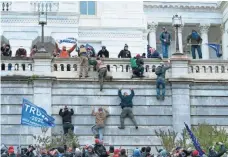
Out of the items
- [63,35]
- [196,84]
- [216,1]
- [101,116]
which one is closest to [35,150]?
[101,116]

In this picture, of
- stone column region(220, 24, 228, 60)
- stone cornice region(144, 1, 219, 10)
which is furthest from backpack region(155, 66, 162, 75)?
stone cornice region(144, 1, 219, 10)

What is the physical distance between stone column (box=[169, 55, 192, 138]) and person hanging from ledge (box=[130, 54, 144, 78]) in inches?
56.6

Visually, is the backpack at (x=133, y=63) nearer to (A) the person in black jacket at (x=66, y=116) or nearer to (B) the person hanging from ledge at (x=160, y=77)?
(B) the person hanging from ledge at (x=160, y=77)

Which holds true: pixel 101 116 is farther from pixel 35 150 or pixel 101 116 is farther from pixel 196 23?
pixel 196 23

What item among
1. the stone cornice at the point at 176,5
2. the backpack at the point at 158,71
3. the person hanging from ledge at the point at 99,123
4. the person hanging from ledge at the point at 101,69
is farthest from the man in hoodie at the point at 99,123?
the stone cornice at the point at 176,5

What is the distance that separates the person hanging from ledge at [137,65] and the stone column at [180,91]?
1.44 metres

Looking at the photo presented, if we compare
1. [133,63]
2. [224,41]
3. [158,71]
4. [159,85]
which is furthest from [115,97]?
[224,41]

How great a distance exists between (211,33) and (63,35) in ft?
66.9

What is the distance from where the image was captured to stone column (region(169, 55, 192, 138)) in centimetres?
4156

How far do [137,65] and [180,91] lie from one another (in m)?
2.38

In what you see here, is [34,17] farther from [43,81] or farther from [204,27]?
[204,27]

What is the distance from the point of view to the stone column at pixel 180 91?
136 ft

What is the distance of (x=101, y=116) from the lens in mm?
40906

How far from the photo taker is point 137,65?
41781mm
